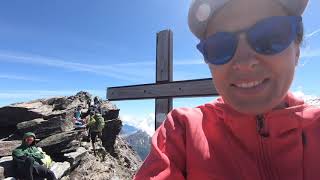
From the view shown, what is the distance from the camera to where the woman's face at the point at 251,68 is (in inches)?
57.9

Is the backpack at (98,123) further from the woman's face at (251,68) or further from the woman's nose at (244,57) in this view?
the woman's nose at (244,57)

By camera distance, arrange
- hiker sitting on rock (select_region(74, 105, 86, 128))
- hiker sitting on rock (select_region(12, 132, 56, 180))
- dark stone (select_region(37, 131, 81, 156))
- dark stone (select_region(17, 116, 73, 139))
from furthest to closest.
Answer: hiker sitting on rock (select_region(74, 105, 86, 128))
dark stone (select_region(17, 116, 73, 139))
dark stone (select_region(37, 131, 81, 156))
hiker sitting on rock (select_region(12, 132, 56, 180))

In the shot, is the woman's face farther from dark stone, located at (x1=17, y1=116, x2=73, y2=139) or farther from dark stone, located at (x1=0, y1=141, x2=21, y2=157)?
dark stone, located at (x1=17, y1=116, x2=73, y2=139)

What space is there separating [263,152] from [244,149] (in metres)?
0.09

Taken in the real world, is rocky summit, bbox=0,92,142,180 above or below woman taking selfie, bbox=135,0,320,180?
below

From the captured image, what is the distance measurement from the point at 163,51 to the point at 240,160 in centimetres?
353

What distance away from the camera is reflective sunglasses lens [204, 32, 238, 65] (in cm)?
154

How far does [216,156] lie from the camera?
1557 mm

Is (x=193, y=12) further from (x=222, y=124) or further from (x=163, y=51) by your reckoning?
(x=163, y=51)

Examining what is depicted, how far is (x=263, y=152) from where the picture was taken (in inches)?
59.1

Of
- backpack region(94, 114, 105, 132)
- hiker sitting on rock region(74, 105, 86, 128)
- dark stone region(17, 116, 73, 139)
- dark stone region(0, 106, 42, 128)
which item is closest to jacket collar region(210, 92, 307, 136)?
dark stone region(17, 116, 73, 139)

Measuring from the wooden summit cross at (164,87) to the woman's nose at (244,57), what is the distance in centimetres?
277

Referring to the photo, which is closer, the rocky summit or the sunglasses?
the sunglasses

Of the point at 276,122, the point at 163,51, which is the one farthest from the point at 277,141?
the point at 163,51
